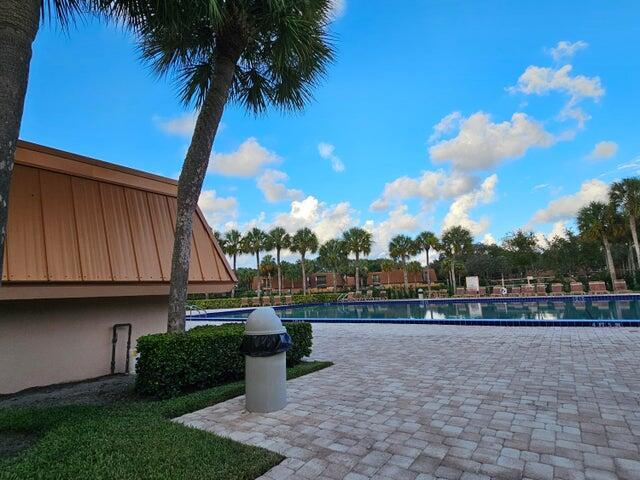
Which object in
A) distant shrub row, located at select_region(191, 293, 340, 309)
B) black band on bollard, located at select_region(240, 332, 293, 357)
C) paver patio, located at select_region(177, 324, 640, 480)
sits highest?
black band on bollard, located at select_region(240, 332, 293, 357)

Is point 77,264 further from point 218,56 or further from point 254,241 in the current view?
point 254,241

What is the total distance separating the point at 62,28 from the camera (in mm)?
4430

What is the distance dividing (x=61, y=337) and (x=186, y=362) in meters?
2.39

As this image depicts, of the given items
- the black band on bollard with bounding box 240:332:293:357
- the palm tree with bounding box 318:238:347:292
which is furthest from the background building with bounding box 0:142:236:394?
the palm tree with bounding box 318:238:347:292

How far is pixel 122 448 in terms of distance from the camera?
10.3ft

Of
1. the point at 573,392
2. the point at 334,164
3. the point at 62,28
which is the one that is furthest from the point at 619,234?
the point at 62,28

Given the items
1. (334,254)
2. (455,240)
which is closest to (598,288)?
(455,240)

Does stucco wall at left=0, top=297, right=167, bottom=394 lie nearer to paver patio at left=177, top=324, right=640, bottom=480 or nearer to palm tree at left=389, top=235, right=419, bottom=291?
paver patio at left=177, top=324, right=640, bottom=480

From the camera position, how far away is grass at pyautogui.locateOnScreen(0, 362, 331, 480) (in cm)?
273

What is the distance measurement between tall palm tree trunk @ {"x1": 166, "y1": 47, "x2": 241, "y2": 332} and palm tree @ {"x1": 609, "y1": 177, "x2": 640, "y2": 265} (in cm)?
3144

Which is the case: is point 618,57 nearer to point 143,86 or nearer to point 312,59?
point 312,59

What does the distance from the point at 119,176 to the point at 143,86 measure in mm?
3128

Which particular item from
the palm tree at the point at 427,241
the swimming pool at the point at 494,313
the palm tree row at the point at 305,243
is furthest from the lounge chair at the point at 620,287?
the palm tree at the point at 427,241

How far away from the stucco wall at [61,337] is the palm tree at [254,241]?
33708mm
